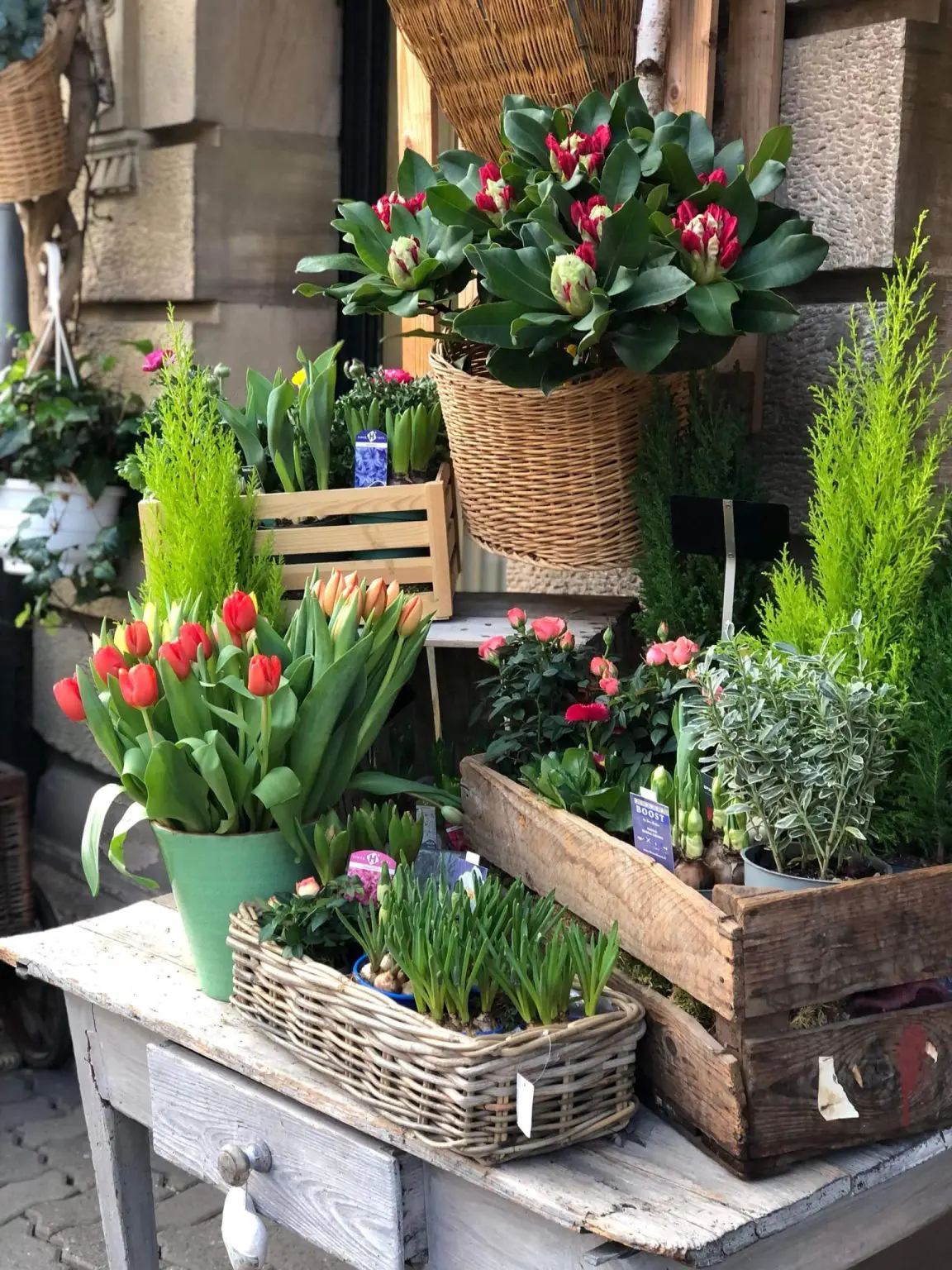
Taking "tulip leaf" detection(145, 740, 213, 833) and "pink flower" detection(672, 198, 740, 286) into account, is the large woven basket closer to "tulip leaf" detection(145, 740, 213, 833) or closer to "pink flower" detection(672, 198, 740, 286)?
"tulip leaf" detection(145, 740, 213, 833)

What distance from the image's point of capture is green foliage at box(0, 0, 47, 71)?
264 cm

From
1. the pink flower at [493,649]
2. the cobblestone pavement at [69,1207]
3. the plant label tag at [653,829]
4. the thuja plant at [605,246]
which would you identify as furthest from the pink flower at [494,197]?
the cobblestone pavement at [69,1207]

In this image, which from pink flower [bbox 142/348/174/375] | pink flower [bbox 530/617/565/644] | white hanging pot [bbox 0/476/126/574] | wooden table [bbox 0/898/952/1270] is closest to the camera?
wooden table [bbox 0/898/952/1270]

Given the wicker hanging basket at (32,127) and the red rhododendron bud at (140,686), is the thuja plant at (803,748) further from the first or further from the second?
the wicker hanging basket at (32,127)

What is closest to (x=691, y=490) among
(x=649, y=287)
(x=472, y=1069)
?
(x=649, y=287)

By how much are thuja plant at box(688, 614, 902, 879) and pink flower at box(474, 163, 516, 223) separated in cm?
70

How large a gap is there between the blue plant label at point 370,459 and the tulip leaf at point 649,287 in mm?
546

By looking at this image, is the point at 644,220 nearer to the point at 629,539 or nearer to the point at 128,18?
the point at 629,539

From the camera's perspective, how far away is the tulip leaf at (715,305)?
156 cm

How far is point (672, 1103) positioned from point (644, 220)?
96cm

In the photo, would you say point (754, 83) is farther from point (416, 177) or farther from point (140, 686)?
point (140, 686)

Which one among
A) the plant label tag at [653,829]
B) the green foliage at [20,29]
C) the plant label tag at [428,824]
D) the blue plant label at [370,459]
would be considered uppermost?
the green foliage at [20,29]

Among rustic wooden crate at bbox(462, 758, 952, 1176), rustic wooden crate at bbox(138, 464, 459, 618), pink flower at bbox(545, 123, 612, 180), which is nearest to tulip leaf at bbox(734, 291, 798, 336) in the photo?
pink flower at bbox(545, 123, 612, 180)

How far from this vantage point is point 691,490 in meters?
1.79
